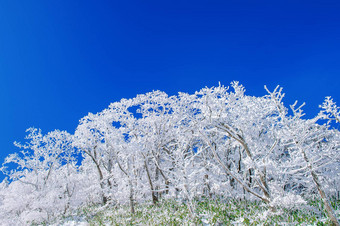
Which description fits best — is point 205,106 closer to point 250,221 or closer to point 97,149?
point 250,221

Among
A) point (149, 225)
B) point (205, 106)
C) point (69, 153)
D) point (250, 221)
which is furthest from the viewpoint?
point (69, 153)

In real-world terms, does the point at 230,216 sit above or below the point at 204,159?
below

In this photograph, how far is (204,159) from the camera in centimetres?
1709

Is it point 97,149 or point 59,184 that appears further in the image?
point 59,184

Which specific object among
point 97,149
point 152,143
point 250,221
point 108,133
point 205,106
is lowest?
point 250,221

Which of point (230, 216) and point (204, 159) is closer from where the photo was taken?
point (230, 216)

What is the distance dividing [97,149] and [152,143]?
8.80 m

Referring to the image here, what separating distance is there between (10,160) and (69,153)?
6.28m

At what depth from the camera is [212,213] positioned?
38.3ft

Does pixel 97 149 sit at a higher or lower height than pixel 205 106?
higher

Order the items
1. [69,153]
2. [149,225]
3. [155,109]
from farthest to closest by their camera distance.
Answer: [69,153] → [155,109] → [149,225]

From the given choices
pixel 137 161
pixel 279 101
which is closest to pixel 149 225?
pixel 137 161

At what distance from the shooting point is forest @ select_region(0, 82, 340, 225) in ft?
32.2

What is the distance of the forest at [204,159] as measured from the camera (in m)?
9.80
